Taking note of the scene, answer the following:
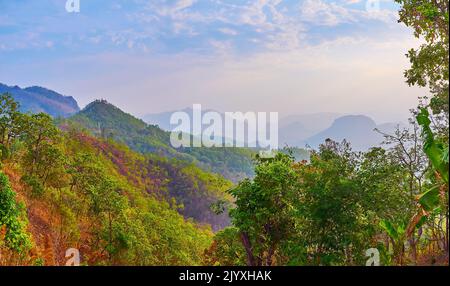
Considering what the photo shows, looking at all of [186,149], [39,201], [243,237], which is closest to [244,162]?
[186,149]

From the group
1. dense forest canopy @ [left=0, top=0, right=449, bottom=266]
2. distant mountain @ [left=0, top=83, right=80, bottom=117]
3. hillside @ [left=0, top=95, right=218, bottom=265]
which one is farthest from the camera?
distant mountain @ [left=0, top=83, right=80, bottom=117]

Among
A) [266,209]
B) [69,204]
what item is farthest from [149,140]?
[266,209]

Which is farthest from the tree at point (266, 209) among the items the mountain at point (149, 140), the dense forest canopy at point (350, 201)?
the mountain at point (149, 140)

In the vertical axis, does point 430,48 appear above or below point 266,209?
above

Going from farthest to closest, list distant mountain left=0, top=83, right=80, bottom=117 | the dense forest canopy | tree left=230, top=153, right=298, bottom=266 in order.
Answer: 1. distant mountain left=0, top=83, right=80, bottom=117
2. tree left=230, top=153, right=298, bottom=266
3. the dense forest canopy

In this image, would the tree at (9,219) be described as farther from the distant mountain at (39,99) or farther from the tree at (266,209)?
the distant mountain at (39,99)

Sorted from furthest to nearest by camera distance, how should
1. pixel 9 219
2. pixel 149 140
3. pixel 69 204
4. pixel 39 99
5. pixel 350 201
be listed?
pixel 39 99
pixel 149 140
pixel 69 204
pixel 9 219
pixel 350 201

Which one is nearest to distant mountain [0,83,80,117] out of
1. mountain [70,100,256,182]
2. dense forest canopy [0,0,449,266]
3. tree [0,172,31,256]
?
mountain [70,100,256,182]

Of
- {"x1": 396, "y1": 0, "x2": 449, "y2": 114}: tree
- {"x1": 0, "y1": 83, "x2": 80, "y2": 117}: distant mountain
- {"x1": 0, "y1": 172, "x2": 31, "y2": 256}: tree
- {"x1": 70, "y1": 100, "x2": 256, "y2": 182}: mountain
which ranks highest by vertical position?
{"x1": 0, "y1": 83, "x2": 80, "y2": 117}: distant mountain

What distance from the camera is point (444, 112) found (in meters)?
8.71

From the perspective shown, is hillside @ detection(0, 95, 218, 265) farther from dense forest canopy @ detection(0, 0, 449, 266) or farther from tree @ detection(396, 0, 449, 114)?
tree @ detection(396, 0, 449, 114)

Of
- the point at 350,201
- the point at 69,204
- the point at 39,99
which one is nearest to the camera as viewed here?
the point at 350,201

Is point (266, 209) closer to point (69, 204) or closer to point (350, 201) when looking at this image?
point (350, 201)

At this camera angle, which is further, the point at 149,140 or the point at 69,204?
the point at 149,140
